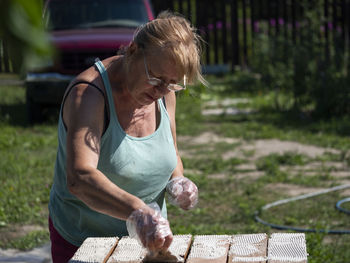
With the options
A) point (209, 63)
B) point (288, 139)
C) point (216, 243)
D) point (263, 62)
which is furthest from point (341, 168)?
point (209, 63)

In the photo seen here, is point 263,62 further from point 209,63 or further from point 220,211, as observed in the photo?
point 220,211

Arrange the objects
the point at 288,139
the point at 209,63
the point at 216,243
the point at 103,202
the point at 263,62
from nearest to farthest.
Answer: the point at 103,202, the point at 216,243, the point at 288,139, the point at 263,62, the point at 209,63

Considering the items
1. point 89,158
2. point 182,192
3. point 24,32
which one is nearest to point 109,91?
point 89,158

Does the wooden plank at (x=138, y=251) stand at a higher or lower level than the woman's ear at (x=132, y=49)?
lower

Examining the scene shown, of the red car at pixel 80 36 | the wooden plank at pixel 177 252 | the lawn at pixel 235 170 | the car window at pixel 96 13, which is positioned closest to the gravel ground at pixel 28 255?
the lawn at pixel 235 170

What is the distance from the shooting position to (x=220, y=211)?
4.67m

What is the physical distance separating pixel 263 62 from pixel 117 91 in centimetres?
884

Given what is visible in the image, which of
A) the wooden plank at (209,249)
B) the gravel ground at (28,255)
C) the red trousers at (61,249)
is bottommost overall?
the gravel ground at (28,255)

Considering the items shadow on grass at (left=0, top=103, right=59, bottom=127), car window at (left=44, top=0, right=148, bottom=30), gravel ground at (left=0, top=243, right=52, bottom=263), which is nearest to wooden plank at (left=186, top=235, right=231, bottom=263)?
gravel ground at (left=0, top=243, right=52, bottom=263)

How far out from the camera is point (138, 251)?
2.08 metres

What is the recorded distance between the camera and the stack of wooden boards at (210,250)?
1.95 meters

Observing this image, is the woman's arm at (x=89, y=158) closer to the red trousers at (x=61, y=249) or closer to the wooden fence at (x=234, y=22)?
the red trousers at (x=61, y=249)

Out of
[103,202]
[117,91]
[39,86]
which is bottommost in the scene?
[39,86]

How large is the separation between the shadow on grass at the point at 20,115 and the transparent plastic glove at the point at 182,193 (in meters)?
6.09
